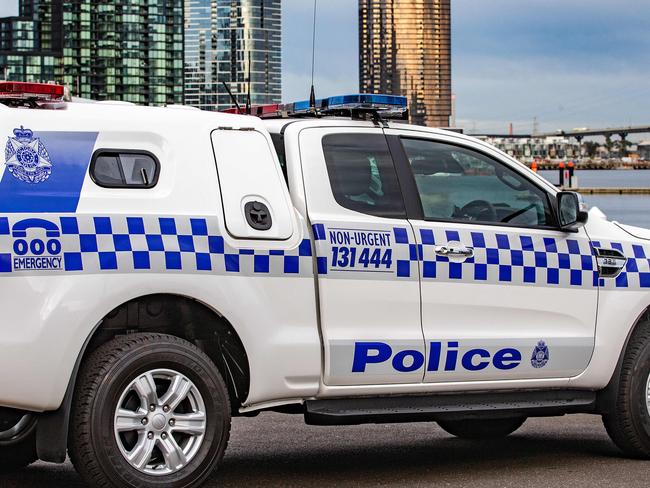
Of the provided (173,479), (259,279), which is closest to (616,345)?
(259,279)

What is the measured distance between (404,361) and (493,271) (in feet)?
2.16

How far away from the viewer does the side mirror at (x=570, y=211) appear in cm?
600

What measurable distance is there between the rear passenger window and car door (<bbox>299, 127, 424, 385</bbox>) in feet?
2.46

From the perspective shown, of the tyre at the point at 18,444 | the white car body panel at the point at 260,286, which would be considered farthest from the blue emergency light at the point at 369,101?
the tyre at the point at 18,444

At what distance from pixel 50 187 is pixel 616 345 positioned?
302cm

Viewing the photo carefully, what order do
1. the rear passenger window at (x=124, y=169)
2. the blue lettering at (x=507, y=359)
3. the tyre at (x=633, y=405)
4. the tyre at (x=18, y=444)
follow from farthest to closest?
the tyre at (x=633, y=405)
the blue lettering at (x=507, y=359)
the tyre at (x=18, y=444)
the rear passenger window at (x=124, y=169)

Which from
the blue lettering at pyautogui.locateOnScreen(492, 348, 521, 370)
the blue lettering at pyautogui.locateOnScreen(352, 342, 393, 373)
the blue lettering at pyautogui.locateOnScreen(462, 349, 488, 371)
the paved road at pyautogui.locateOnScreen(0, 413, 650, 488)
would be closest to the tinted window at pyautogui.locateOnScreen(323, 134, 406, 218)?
the blue lettering at pyautogui.locateOnScreen(352, 342, 393, 373)

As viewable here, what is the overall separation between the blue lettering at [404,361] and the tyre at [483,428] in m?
1.38

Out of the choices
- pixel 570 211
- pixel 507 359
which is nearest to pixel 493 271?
pixel 507 359

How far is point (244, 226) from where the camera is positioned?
5.09 m

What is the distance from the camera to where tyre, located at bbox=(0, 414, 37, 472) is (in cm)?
513

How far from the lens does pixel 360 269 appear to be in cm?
534

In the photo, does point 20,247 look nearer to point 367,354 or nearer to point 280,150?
point 280,150

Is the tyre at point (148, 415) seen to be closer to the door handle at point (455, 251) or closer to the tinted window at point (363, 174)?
the tinted window at point (363, 174)
